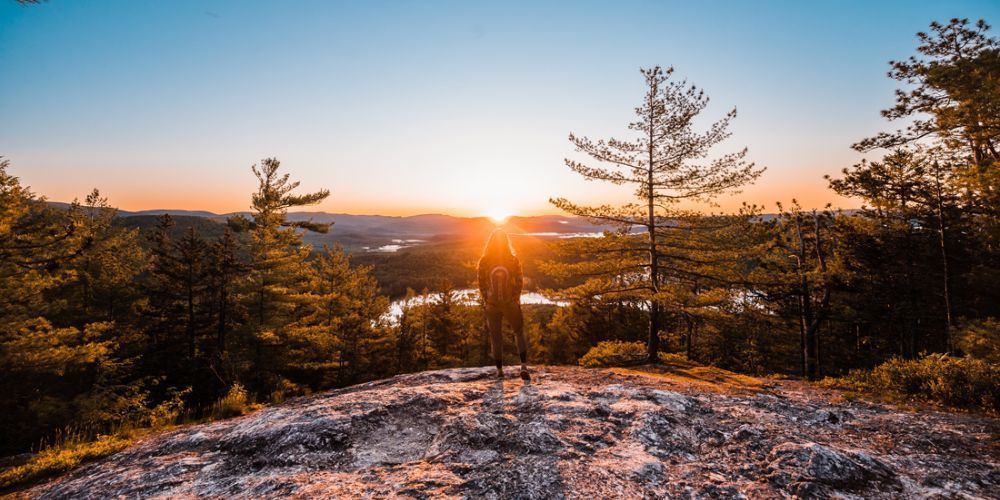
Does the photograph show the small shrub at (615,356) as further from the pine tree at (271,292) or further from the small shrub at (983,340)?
the pine tree at (271,292)

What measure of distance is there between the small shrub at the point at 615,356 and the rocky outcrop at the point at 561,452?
7.67 metres

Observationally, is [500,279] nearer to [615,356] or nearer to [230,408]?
[230,408]

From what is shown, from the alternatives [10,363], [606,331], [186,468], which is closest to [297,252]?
[10,363]

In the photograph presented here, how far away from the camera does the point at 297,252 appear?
71.5 ft

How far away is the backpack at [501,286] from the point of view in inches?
265

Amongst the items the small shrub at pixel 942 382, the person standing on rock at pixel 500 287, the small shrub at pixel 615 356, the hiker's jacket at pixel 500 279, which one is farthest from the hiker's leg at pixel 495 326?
the small shrub at pixel 942 382

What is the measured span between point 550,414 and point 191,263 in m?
23.5

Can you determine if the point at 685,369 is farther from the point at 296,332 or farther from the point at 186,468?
the point at 296,332

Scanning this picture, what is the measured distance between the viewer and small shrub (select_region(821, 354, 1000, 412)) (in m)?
5.76

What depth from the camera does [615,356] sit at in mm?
14352

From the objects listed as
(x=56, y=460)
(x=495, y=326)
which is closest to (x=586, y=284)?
(x=495, y=326)

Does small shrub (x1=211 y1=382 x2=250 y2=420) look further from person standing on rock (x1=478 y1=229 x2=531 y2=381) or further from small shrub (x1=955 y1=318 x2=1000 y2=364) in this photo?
small shrub (x1=955 y1=318 x2=1000 y2=364)

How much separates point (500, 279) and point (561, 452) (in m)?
3.43

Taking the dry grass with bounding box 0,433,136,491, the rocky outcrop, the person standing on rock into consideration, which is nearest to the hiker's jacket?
the person standing on rock
